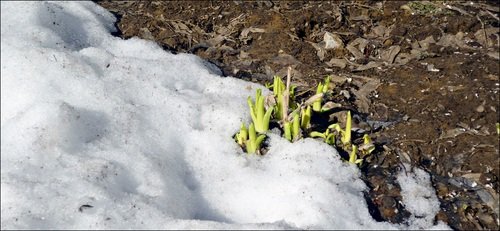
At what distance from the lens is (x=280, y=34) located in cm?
340

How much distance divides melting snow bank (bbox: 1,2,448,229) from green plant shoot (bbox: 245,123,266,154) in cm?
4

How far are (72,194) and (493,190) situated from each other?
5.79ft

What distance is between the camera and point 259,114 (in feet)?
8.57

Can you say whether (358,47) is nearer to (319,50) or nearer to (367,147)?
(319,50)

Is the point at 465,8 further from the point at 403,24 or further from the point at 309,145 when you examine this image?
the point at 309,145

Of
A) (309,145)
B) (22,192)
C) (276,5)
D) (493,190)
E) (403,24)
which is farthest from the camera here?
(276,5)

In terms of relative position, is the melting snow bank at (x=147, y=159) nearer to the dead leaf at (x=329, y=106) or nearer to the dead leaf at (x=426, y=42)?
the dead leaf at (x=329, y=106)

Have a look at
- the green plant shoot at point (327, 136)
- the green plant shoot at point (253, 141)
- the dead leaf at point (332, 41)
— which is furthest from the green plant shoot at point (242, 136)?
the dead leaf at point (332, 41)

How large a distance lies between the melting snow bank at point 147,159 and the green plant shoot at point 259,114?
0.09 metres

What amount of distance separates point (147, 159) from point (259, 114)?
558 millimetres

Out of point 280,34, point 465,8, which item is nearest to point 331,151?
point 280,34

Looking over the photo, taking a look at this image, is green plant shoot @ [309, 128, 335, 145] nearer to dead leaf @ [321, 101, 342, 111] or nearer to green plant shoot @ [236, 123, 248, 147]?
dead leaf @ [321, 101, 342, 111]

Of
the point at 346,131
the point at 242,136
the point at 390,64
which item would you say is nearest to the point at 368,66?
the point at 390,64

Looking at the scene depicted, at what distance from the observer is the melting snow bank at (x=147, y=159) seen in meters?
2.19
